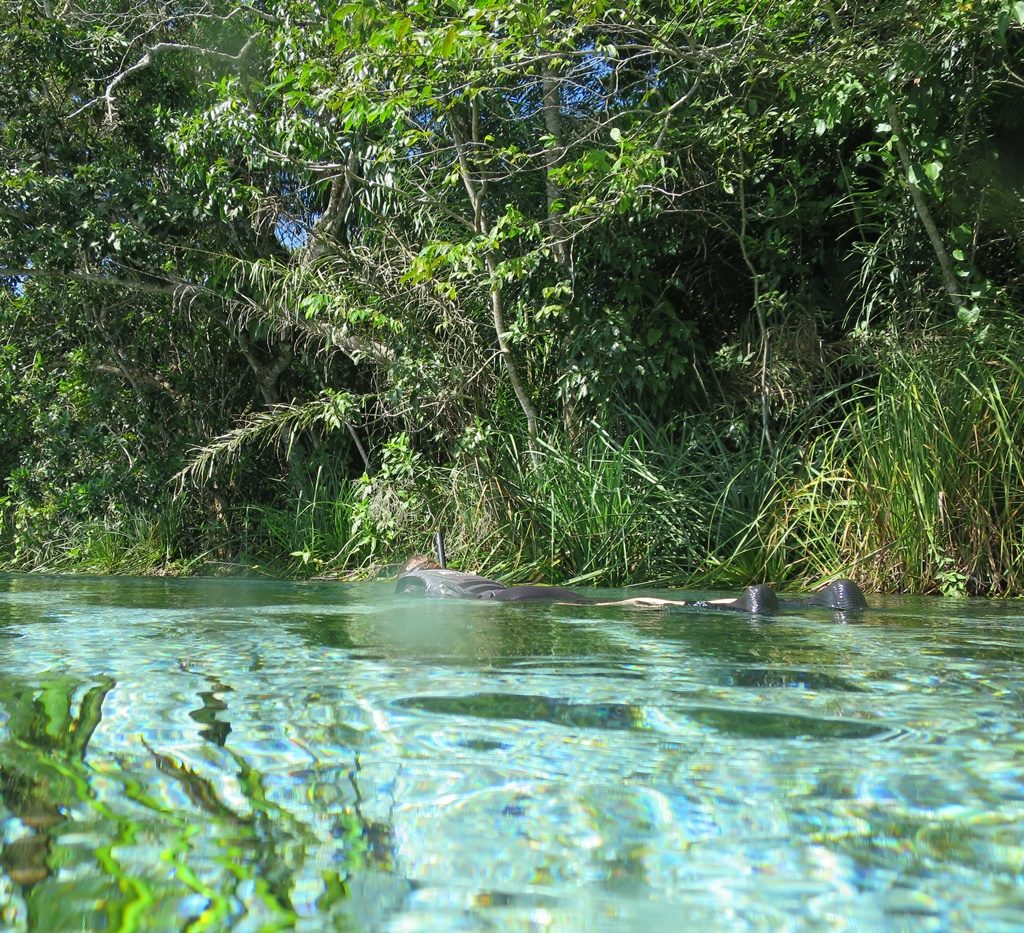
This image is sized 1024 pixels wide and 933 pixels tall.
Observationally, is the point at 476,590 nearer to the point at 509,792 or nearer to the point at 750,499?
the point at 750,499

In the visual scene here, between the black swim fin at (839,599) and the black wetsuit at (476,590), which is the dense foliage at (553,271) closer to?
the black swim fin at (839,599)

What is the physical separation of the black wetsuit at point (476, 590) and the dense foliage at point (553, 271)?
1904 millimetres

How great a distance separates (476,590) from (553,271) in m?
3.71

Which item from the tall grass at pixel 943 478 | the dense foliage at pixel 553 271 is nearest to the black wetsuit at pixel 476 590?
the tall grass at pixel 943 478

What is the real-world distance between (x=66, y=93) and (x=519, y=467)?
6.88 meters

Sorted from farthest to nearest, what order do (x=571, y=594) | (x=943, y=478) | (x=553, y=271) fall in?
(x=553, y=271) < (x=943, y=478) < (x=571, y=594)

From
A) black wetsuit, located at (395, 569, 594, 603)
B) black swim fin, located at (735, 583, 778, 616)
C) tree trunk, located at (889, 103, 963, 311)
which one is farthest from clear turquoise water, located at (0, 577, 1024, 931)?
tree trunk, located at (889, 103, 963, 311)

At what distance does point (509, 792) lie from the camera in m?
1.03

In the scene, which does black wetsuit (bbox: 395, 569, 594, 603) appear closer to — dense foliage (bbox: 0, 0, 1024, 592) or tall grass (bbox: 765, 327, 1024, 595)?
tall grass (bbox: 765, 327, 1024, 595)

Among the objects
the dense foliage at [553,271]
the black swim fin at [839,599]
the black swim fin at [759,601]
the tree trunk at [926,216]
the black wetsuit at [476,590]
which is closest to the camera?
the black swim fin at [759,601]

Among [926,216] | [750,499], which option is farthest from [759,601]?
[926,216]

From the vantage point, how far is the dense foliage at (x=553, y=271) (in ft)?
18.5

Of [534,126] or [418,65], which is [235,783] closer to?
[418,65]

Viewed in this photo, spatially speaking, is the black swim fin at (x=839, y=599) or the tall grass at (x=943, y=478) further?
the tall grass at (x=943, y=478)
